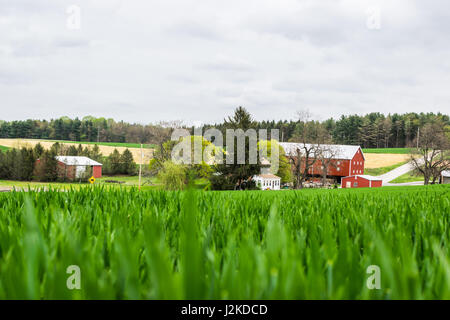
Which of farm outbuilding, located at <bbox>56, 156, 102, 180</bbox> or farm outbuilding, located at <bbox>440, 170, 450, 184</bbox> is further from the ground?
farm outbuilding, located at <bbox>56, 156, 102, 180</bbox>

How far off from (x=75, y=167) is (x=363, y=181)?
6897 centimetres

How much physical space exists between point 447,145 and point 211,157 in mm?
47151

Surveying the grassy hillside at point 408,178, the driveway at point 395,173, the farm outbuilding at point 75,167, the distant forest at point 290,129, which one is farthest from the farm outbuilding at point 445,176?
the farm outbuilding at point 75,167

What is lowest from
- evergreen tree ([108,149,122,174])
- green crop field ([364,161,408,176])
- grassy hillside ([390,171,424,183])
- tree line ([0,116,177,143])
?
grassy hillside ([390,171,424,183])

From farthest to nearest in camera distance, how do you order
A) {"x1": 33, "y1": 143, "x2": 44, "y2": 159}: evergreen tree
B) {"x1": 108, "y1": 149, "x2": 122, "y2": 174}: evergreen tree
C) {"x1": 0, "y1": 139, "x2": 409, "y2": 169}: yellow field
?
{"x1": 0, "y1": 139, "x2": 409, "y2": 169}: yellow field < {"x1": 108, "y1": 149, "x2": 122, "y2": 174}: evergreen tree < {"x1": 33, "y1": 143, "x2": 44, "y2": 159}: evergreen tree

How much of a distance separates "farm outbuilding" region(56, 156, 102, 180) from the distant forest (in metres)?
23.7

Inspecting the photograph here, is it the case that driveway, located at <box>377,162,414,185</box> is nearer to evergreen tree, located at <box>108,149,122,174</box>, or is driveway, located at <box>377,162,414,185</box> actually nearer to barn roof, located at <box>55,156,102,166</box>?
evergreen tree, located at <box>108,149,122,174</box>

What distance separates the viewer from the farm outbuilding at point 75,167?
79588 millimetres

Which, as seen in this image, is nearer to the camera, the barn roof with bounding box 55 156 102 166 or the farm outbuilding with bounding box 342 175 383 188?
the farm outbuilding with bounding box 342 175 383 188

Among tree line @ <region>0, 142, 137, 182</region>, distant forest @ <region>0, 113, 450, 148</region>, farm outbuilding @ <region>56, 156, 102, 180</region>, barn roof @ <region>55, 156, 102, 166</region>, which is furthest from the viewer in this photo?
distant forest @ <region>0, 113, 450, 148</region>

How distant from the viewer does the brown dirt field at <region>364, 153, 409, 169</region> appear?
4338 inches

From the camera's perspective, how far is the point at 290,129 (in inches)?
5541

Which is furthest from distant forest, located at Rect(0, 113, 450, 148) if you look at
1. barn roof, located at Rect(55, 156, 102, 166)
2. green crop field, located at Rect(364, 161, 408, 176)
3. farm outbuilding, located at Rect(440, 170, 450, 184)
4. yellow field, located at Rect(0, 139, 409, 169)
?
farm outbuilding, located at Rect(440, 170, 450, 184)
